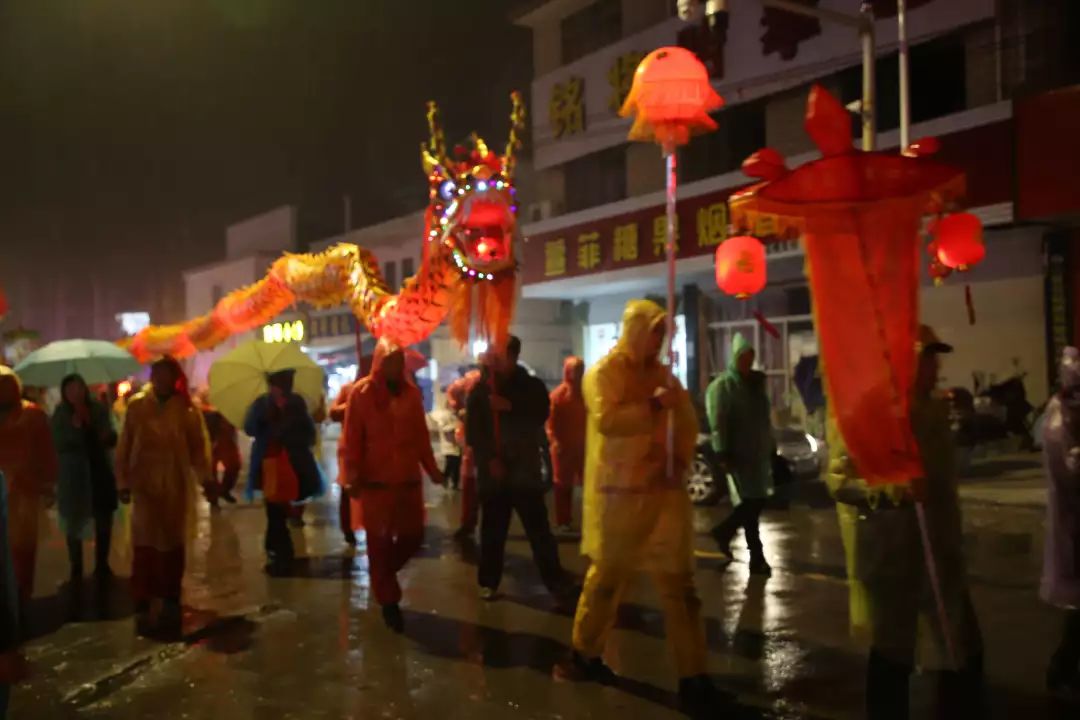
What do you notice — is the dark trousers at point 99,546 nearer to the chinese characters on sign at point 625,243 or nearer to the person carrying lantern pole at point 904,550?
the person carrying lantern pole at point 904,550

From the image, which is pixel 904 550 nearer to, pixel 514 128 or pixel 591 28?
pixel 514 128

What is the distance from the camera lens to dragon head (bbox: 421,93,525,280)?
336 inches

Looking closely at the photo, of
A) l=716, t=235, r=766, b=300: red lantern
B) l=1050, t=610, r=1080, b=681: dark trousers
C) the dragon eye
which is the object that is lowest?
l=1050, t=610, r=1080, b=681: dark trousers

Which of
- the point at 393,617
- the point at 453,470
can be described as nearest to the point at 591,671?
the point at 393,617

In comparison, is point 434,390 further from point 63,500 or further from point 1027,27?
point 63,500

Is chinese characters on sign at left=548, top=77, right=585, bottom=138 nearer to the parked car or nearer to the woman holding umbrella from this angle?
the parked car

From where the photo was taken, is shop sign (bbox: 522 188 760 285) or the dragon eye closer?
the dragon eye

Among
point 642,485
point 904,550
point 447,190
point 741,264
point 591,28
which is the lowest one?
point 904,550

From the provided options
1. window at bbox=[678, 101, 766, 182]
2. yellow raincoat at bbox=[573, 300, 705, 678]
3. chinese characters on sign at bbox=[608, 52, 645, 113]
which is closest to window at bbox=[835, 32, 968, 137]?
window at bbox=[678, 101, 766, 182]

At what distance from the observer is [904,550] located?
14.4 ft

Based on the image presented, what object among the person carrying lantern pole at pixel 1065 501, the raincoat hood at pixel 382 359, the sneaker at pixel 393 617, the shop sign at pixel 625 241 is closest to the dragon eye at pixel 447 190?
the raincoat hood at pixel 382 359

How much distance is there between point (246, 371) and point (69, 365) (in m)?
1.95

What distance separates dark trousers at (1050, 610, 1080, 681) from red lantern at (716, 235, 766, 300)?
5.08m

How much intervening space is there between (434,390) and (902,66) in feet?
55.6
